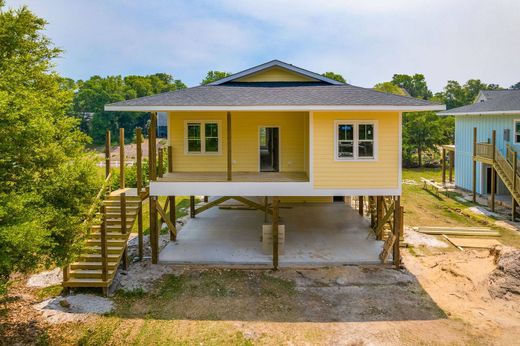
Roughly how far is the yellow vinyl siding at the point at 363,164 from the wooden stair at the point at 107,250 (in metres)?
6.18

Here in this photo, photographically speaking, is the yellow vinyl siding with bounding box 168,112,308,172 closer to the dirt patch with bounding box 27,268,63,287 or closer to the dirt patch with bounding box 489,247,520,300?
the dirt patch with bounding box 27,268,63,287

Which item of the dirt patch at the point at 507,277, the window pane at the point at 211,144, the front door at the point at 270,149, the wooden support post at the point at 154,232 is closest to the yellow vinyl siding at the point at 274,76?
the front door at the point at 270,149

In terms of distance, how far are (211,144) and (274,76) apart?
4149mm

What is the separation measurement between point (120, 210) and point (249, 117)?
5.83 metres

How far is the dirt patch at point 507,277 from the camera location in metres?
10.8

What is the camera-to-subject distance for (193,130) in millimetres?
15367

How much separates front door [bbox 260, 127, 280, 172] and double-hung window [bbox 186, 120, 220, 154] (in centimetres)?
→ 181

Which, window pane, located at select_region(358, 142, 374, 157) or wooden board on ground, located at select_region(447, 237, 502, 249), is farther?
wooden board on ground, located at select_region(447, 237, 502, 249)

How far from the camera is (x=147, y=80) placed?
8369 cm

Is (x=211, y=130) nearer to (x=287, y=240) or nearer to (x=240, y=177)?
(x=240, y=177)

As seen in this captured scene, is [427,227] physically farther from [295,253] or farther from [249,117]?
[249,117]

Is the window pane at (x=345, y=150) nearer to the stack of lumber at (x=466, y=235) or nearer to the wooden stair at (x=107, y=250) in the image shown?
the stack of lumber at (x=466, y=235)

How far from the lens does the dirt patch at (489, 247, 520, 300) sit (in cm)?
1084

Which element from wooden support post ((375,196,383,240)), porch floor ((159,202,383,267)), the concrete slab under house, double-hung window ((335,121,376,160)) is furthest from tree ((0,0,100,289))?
wooden support post ((375,196,383,240))
